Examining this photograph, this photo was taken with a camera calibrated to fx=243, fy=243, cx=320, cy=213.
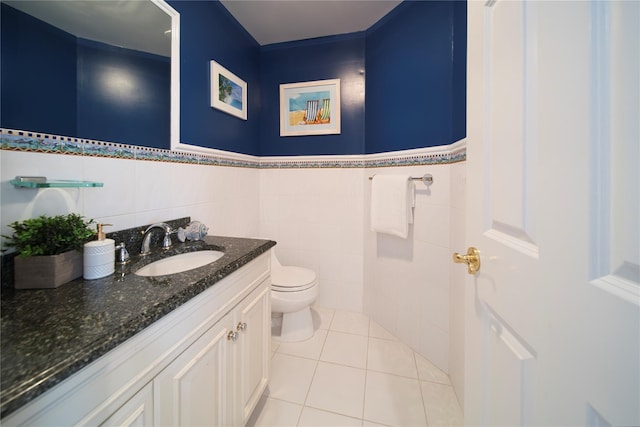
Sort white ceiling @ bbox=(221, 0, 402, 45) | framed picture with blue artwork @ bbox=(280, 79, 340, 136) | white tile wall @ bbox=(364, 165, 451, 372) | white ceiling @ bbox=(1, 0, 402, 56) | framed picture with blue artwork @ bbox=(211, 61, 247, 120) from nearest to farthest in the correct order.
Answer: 1. white ceiling @ bbox=(1, 0, 402, 56)
2. white tile wall @ bbox=(364, 165, 451, 372)
3. framed picture with blue artwork @ bbox=(211, 61, 247, 120)
4. white ceiling @ bbox=(221, 0, 402, 45)
5. framed picture with blue artwork @ bbox=(280, 79, 340, 136)

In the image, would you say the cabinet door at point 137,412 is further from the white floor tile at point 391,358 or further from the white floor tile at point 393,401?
the white floor tile at point 391,358

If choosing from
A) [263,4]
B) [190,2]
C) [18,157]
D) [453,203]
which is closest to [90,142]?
[18,157]

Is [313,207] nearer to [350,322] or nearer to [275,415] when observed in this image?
[350,322]

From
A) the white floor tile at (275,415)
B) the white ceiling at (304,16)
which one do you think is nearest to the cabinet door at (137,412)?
the white floor tile at (275,415)

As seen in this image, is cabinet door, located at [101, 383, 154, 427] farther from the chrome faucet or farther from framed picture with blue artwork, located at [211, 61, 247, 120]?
framed picture with blue artwork, located at [211, 61, 247, 120]

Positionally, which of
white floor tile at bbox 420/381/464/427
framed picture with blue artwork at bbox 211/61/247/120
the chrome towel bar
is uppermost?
framed picture with blue artwork at bbox 211/61/247/120

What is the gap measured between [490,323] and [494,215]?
27cm

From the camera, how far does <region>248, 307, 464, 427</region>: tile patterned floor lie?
1.17 metres

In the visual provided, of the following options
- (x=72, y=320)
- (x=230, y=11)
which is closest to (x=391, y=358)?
(x=72, y=320)

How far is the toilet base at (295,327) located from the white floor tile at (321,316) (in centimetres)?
15

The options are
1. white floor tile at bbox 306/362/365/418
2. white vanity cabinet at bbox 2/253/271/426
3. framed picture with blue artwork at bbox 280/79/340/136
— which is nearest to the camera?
white vanity cabinet at bbox 2/253/271/426

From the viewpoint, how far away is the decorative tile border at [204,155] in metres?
0.75

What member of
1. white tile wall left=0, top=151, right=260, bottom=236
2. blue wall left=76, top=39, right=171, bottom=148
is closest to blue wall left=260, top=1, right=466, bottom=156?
white tile wall left=0, top=151, right=260, bottom=236

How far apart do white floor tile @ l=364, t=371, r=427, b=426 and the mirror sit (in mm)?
1688
